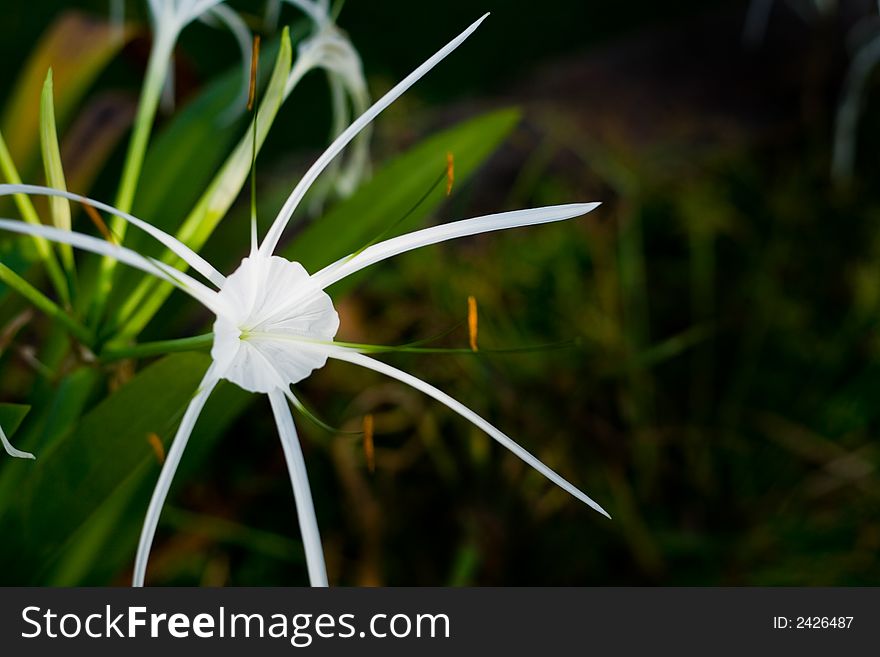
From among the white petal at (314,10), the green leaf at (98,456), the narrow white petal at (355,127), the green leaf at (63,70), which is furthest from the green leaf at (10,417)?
the green leaf at (63,70)

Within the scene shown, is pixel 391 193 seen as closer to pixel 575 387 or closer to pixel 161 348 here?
pixel 161 348

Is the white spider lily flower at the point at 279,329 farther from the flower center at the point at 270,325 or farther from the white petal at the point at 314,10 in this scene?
the white petal at the point at 314,10

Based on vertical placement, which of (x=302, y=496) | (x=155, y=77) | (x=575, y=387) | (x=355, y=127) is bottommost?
(x=302, y=496)

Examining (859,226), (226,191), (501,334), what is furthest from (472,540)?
(859,226)

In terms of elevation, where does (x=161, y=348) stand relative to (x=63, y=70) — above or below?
below

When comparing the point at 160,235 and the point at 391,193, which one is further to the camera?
the point at 391,193

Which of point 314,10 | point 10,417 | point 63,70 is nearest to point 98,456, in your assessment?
point 10,417

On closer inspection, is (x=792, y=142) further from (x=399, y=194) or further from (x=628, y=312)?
(x=399, y=194)
